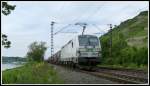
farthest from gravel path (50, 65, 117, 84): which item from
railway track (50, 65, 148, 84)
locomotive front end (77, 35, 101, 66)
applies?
locomotive front end (77, 35, 101, 66)

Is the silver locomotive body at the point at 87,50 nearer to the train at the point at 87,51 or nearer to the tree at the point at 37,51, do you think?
the train at the point at 87,51

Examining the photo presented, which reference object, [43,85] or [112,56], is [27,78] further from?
[112,56]

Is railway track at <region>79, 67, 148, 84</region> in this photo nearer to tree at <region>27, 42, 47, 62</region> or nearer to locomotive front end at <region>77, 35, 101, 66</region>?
locomotive front end at <region>77, 35, 101, 66</region>

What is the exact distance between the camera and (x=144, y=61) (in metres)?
44.3

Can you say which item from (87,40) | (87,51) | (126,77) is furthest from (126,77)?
(87,40)

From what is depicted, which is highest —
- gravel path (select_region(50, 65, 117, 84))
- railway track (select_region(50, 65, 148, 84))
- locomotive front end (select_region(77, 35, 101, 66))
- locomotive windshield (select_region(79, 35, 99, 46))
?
locomotive windshield (select_region(79, 35, 99, 46))

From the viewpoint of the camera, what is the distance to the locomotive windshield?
3569 cm

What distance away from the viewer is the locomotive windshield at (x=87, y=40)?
117 feet

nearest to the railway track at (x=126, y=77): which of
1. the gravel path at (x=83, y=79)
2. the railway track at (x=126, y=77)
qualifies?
the railway track at (x=126, y=77)

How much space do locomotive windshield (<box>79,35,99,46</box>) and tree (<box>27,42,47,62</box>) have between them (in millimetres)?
50592

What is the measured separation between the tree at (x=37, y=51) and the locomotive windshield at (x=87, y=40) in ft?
166

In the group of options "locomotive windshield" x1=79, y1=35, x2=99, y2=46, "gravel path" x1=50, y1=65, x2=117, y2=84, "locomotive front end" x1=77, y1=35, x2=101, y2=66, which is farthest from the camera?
"locomotive windshield" x1=79, y1=35, x2=99, y2=46

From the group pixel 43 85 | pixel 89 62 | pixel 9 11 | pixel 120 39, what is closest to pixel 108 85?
pixel 43 85

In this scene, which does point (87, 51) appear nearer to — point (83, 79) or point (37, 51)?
point (83, 79)
